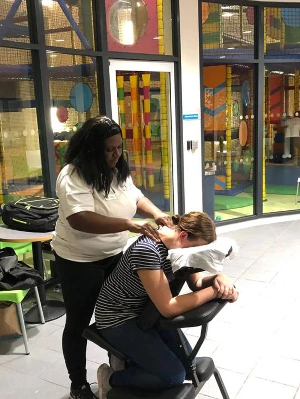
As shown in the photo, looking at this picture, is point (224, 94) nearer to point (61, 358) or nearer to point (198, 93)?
point (198, 93)

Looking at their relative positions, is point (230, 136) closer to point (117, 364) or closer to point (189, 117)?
point (189, 117)

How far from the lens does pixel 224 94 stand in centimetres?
539

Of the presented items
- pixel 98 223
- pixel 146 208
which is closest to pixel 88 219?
pixel 98 223

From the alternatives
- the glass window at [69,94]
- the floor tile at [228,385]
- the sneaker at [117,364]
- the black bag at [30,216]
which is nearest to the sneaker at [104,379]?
the sneaker at [117,364]

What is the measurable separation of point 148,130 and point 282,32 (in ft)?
7.63

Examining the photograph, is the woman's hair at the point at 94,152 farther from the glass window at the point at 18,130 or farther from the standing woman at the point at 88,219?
the glass window at the point at 18,130

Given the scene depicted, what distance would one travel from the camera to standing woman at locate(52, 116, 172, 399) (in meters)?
1.74

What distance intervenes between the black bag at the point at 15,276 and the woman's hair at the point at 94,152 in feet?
3.66

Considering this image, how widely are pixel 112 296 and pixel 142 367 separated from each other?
0.99ft

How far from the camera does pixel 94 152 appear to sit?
1.79 m

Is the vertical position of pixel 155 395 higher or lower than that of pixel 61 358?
Answer: higher

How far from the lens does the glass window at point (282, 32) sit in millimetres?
5328

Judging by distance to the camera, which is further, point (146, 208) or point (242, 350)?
point (242, 350)

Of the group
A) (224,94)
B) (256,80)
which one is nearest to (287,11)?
(256,80)
